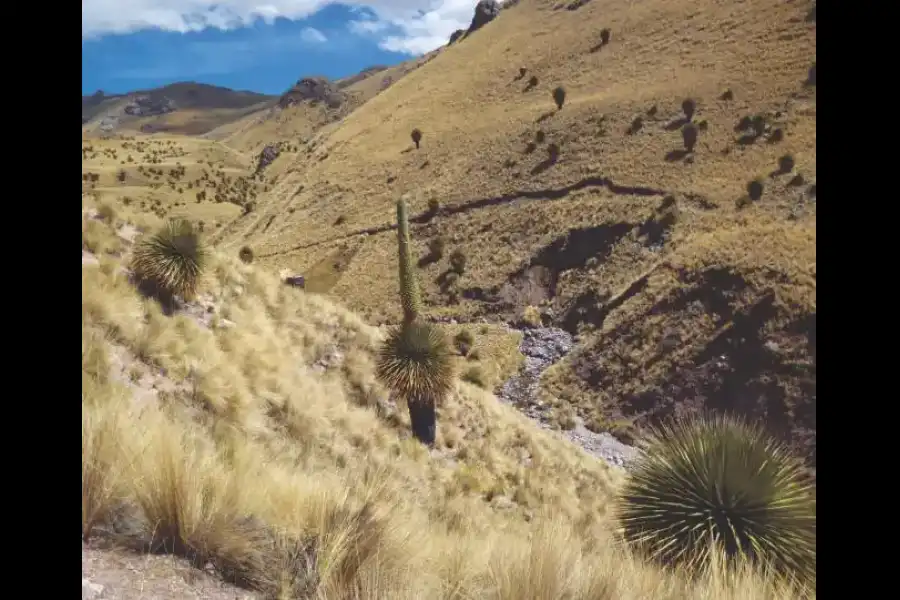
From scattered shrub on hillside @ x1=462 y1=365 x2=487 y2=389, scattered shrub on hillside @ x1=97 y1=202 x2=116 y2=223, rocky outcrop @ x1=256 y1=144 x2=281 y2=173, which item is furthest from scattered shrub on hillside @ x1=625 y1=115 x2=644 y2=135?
rocky outcrop @ x1=256 y1=144 x2=281 y2=173

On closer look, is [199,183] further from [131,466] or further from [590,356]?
[131,466]

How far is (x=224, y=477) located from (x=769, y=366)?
24491mm

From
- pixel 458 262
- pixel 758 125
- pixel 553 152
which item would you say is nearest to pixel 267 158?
pixel 553 152

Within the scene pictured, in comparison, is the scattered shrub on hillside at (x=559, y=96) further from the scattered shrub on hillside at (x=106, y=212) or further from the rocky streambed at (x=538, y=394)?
the scattered shrub on hillside at (x=106, y=212)

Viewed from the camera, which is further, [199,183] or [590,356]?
[199,183]

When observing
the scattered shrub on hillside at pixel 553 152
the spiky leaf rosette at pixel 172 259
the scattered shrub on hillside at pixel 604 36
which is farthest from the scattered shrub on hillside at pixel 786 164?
the scattered shrub on hillside at pixel 604 36

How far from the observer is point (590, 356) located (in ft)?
95.9

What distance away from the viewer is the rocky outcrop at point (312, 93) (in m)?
140

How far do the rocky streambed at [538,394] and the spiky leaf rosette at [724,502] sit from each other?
45.5ft

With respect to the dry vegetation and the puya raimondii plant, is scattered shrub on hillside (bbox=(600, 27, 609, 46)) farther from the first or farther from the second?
the puya raimondii plant

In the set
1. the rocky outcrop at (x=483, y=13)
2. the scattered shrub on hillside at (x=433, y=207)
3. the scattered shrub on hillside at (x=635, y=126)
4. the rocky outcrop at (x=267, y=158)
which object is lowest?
the scattered shrub on hillside at (x=433, y=207)

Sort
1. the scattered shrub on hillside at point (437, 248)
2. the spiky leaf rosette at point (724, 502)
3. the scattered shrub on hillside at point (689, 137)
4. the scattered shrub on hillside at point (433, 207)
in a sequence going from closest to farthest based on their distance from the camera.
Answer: the spiky leaf rosette at point (724, 502)
the scattered shrub on hillside at point (689, 137)
the scattered shrub on hillside at point (437, 248)
the scattered shrub on hillside at point (433, 207)

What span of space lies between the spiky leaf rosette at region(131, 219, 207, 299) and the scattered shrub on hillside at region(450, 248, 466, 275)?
27131 mm
